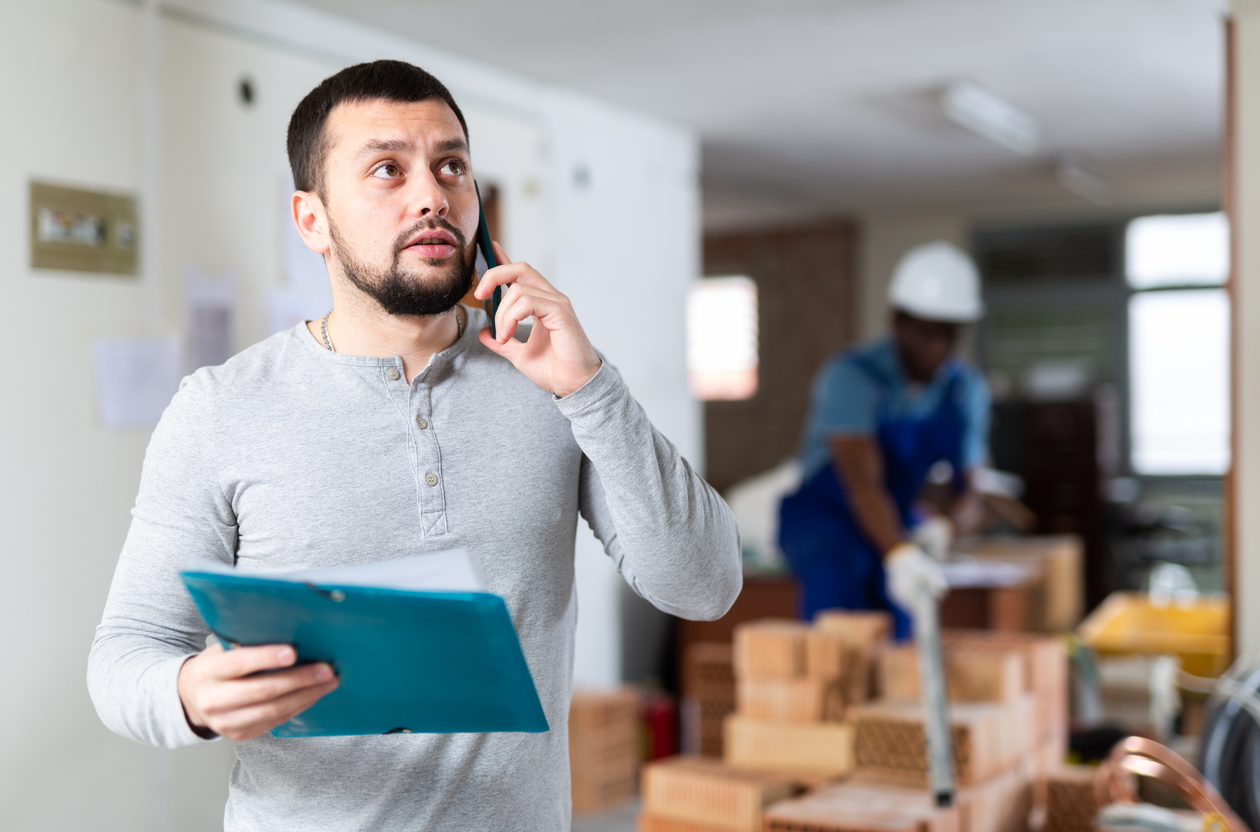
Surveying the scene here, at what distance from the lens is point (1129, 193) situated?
23.3 ft

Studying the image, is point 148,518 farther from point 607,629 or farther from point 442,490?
point 607,629

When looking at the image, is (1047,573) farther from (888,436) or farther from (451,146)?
(451,146)

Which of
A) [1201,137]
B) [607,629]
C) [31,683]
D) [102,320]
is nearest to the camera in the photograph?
[31,683]

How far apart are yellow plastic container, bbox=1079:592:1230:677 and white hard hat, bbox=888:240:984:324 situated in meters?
1.62

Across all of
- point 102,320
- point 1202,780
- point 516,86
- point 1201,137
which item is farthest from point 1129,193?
point 102,320

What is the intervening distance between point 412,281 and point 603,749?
3.17 metres

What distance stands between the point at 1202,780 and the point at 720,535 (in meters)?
1.87

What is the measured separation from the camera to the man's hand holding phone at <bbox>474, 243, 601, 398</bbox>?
1.11 m

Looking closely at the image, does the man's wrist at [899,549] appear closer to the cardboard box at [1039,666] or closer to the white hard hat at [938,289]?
the cardboard box at [1039,666]

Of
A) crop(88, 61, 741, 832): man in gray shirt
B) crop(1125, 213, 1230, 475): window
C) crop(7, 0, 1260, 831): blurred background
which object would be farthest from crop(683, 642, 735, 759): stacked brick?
crop(1125, 213, 1230, 475): window

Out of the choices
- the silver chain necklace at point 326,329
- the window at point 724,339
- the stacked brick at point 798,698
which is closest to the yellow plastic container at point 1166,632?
the stacked brick at point 798,698

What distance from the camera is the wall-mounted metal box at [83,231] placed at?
2551 millimetres

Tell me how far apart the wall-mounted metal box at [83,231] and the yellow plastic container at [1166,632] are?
12.7 ft

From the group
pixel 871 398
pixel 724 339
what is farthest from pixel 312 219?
pixel 724 339
